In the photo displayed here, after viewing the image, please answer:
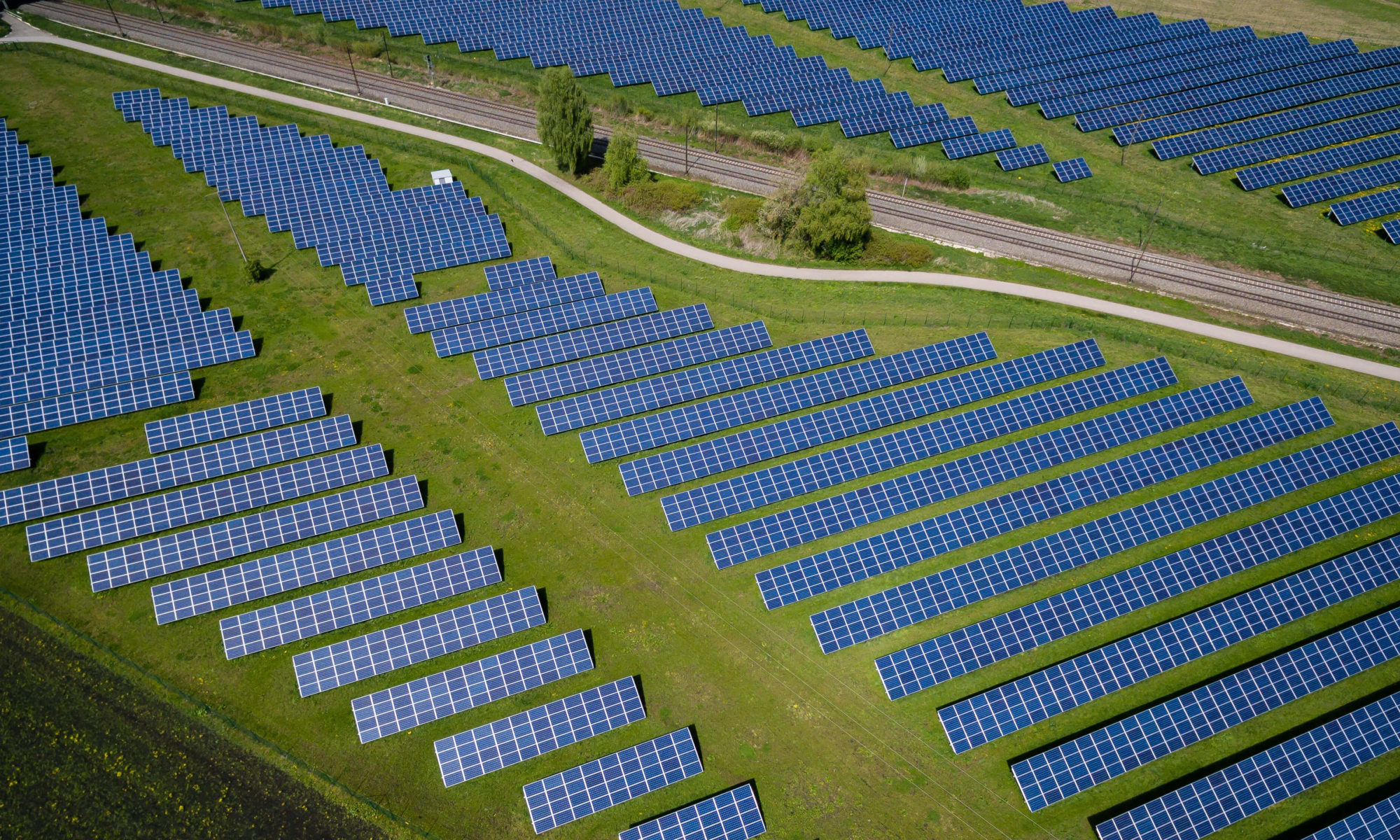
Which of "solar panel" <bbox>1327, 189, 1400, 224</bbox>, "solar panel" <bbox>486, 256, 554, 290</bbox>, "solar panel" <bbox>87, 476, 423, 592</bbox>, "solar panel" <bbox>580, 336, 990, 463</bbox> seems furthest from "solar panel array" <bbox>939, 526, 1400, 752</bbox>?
"solar panel" <bbox>486, 256, 554, 290</bbox>

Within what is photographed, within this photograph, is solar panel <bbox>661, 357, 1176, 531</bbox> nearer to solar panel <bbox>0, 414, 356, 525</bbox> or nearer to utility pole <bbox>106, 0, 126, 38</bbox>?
solar panel <bbox>0, 414, 356, 525</bbox>

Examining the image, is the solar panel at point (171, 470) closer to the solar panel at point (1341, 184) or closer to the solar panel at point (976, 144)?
the solar panel at point (976, 144)

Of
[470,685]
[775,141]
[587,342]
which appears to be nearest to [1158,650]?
[470,685]

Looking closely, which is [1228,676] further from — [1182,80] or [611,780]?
[1182,80]

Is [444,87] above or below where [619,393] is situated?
above

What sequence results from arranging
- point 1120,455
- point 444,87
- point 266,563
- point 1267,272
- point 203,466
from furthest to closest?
point 444,87 < point 1267,272 < point 1120,455 < point 203,466 < point 266,563

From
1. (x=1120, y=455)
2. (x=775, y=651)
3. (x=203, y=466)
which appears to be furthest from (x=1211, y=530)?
(x=203, y=466)

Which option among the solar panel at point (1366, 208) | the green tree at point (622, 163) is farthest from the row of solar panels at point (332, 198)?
the solar panel at point (1366, 208)

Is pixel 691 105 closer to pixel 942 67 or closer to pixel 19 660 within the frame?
pixel 942 67
